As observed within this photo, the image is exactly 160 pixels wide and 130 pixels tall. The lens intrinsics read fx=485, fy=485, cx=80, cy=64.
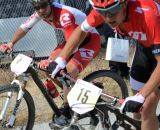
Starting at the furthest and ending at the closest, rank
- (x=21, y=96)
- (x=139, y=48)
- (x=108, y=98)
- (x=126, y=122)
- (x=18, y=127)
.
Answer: (x=18, y=127), (x=21, y=96), (x=139, y=48), (x=126, y=122), (x=108, y=98)

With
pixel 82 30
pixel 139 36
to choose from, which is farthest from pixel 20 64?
pixel 139 36

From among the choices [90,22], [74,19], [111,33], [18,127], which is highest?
[90,22]

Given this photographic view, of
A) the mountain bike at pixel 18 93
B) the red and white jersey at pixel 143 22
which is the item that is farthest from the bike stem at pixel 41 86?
the red and white jersey at pixel 143 22

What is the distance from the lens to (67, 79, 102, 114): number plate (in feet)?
11.7

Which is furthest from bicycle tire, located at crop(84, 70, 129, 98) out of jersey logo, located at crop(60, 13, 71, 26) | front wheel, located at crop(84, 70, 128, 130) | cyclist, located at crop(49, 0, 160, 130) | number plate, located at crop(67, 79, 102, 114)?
number plate, located at crop(67, 79, 102, 114)

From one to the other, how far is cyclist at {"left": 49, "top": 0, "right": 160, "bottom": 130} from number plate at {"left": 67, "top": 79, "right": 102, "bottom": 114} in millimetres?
255

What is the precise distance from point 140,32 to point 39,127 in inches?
88.2

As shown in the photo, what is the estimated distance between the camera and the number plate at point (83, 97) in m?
3.56

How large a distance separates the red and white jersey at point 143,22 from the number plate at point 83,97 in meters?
0.59

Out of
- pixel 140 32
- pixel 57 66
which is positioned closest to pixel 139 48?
pixel 140 32

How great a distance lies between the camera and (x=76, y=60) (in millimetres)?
5199

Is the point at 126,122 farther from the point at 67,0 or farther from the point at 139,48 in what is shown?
the point at 67,0

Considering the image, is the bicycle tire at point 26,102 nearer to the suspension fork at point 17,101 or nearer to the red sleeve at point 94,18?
the suspension fork at point 17,101

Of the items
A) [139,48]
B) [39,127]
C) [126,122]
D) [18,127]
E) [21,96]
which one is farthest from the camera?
[39,127]
